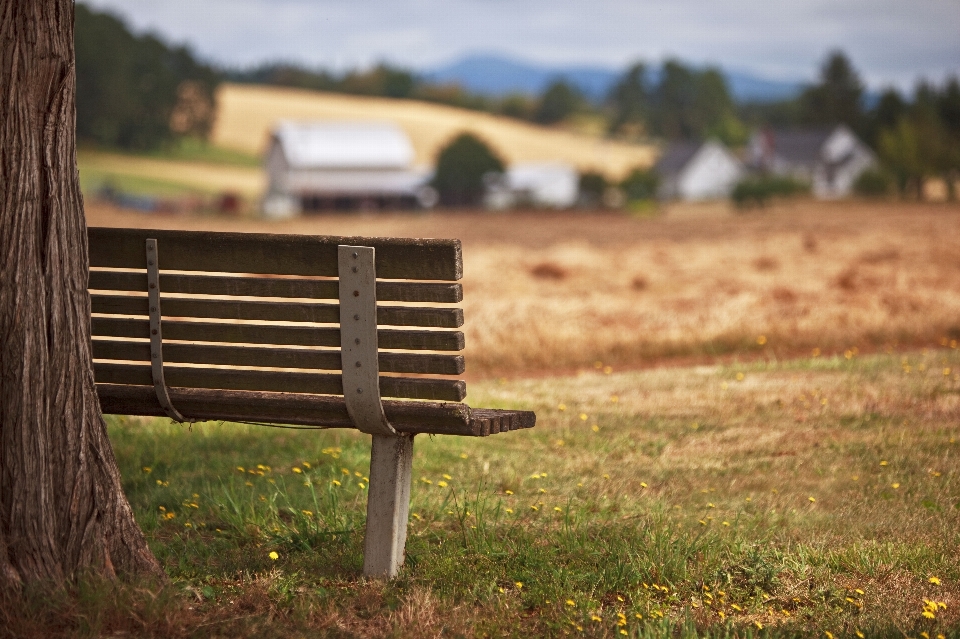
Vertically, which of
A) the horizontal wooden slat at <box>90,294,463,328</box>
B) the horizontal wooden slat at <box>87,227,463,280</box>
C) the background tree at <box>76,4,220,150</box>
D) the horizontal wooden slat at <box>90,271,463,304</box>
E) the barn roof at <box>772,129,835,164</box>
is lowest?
the horizontal wooden slat at <box>90,294,463,328</box>

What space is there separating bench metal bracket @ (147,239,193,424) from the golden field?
7358 millimetres

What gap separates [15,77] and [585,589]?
312 centimetres

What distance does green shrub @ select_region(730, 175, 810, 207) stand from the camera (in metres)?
64.6

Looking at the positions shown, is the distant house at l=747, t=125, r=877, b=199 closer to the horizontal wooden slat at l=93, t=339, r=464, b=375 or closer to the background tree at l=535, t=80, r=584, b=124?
the background tree at l=535, t=80, r=584, b=124

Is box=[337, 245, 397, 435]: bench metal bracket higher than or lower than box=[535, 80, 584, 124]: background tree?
lower

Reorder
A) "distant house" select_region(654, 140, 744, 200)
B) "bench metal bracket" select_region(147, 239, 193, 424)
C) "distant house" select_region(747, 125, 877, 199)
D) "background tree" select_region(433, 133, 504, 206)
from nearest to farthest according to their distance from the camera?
"bench metal bracket" select_region(147, 239, 193, 424) < "background tree" select_region(433, 133, 504, 206) < "distant house" select_region(747, 125, 877, 199) < "distant house" select_region(654, 140, 744, 200)

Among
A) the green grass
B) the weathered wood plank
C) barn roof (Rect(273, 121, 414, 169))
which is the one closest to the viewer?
the green grass

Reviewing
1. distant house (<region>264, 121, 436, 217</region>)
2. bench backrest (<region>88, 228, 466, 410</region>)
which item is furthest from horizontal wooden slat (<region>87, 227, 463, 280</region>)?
distant house (<region>264, 121, 436, 217</region>)

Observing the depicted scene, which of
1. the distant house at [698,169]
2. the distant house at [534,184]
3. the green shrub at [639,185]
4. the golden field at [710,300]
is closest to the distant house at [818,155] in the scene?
the distant house at [698,169]

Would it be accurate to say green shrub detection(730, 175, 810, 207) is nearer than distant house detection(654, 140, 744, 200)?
Yes

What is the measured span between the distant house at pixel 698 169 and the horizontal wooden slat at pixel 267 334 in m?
91.2

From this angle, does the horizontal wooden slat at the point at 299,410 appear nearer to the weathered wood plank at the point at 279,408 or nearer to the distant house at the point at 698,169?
the weathered wood plank at the point at 279,408

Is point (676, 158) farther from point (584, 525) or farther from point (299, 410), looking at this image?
point (299, 410)

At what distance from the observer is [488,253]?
27.0 m
